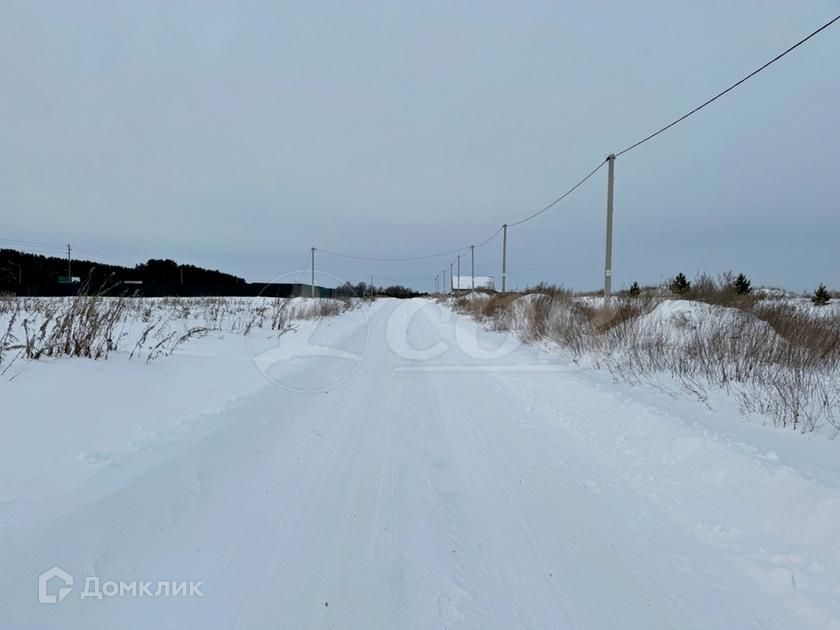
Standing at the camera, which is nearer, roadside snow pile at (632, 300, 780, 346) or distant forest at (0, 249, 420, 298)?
roadside snow pile at (632, 300, 780, 346)

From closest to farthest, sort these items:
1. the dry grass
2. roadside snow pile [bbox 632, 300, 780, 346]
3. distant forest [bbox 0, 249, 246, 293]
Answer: the dry grass < roadside snow pile [bbox 632, 300, 780, 346] < distant forest [bbox 0, 249, 246, 293]

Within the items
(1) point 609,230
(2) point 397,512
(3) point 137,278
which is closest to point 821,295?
(1) point 609,230

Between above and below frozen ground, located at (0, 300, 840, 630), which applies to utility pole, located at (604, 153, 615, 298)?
above

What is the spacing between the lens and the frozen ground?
77.7 inches

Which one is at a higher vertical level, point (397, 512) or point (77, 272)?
point (77, 272)

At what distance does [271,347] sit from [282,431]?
16.8 feet

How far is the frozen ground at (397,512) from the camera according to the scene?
1.97m

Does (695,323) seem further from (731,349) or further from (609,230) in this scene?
(609,230)

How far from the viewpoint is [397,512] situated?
2.83m

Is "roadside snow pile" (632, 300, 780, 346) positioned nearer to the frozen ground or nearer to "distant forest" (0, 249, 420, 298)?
the frozen ground

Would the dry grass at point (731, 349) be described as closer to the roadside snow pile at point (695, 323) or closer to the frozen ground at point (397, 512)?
the roadside snow pile at point (695, 323)

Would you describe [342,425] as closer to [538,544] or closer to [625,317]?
[538,544]

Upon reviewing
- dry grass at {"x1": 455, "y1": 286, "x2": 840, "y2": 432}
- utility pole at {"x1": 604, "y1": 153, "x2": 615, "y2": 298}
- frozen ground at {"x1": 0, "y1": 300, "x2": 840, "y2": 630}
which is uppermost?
utility pole at {"x1": 604, "y1": 153, "x2": 615, "y2": 298}

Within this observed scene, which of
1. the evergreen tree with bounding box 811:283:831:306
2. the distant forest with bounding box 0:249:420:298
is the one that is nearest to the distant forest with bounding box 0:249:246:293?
the distant forest with bounding box 0:249:420:298
